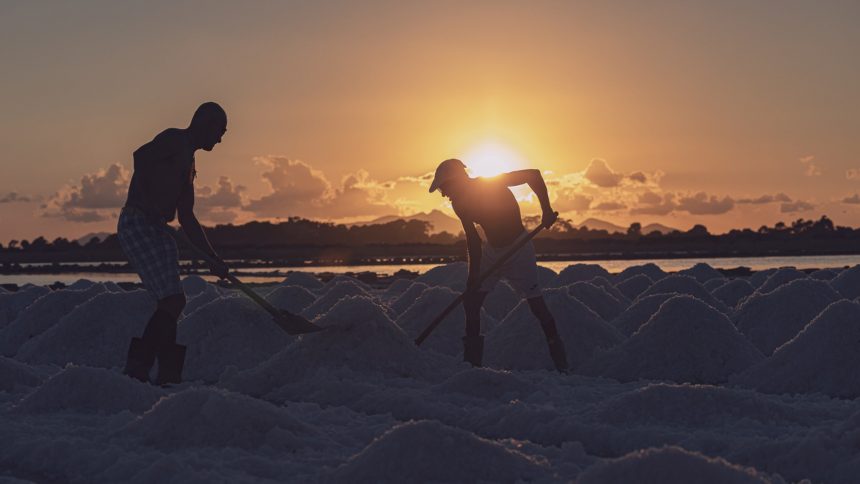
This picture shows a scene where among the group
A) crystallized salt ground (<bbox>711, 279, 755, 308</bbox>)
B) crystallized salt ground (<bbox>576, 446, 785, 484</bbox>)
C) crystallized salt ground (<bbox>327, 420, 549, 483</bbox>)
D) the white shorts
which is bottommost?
crystallized salt ground (<bbox>327, 420, 549, 483</bbox>)

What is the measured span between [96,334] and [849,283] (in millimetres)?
8412

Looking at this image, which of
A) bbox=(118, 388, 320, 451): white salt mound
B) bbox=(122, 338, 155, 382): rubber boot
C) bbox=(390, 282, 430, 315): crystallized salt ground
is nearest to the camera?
bbox=(118, 388, 320, 451): white salt mound

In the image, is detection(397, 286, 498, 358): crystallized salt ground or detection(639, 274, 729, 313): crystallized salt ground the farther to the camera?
detection(639, 274, 729, 313): crystallized salt ground

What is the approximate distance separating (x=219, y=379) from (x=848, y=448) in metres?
3.79

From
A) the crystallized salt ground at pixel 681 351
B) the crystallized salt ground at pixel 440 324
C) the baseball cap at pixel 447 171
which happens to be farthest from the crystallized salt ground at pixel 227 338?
the crystallized salt ground at pixel 681 351

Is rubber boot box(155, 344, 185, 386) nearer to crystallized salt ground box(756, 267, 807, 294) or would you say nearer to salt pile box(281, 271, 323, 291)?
crystallized salt ground box(756, 267, 807, 294)

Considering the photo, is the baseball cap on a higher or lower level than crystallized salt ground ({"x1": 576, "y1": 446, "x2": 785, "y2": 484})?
higher

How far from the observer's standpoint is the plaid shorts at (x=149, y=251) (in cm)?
466

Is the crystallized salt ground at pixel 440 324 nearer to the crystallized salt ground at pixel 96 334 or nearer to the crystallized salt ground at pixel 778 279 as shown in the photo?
the crystallized salt ground at pixel 96 334

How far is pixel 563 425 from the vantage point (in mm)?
4074

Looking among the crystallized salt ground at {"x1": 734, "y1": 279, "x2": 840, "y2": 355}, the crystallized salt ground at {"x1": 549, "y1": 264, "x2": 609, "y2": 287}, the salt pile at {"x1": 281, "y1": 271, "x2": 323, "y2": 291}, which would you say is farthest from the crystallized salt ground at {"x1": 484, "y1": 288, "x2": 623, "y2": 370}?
the salt pile at {"x1": 281, "y1": 271, "x2": 323, "y2": 291}

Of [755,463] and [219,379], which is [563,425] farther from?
[219,379]

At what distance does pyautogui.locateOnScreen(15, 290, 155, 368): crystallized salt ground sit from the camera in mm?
6969

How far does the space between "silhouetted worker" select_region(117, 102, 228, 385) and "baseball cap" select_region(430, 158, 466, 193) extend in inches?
51.6
